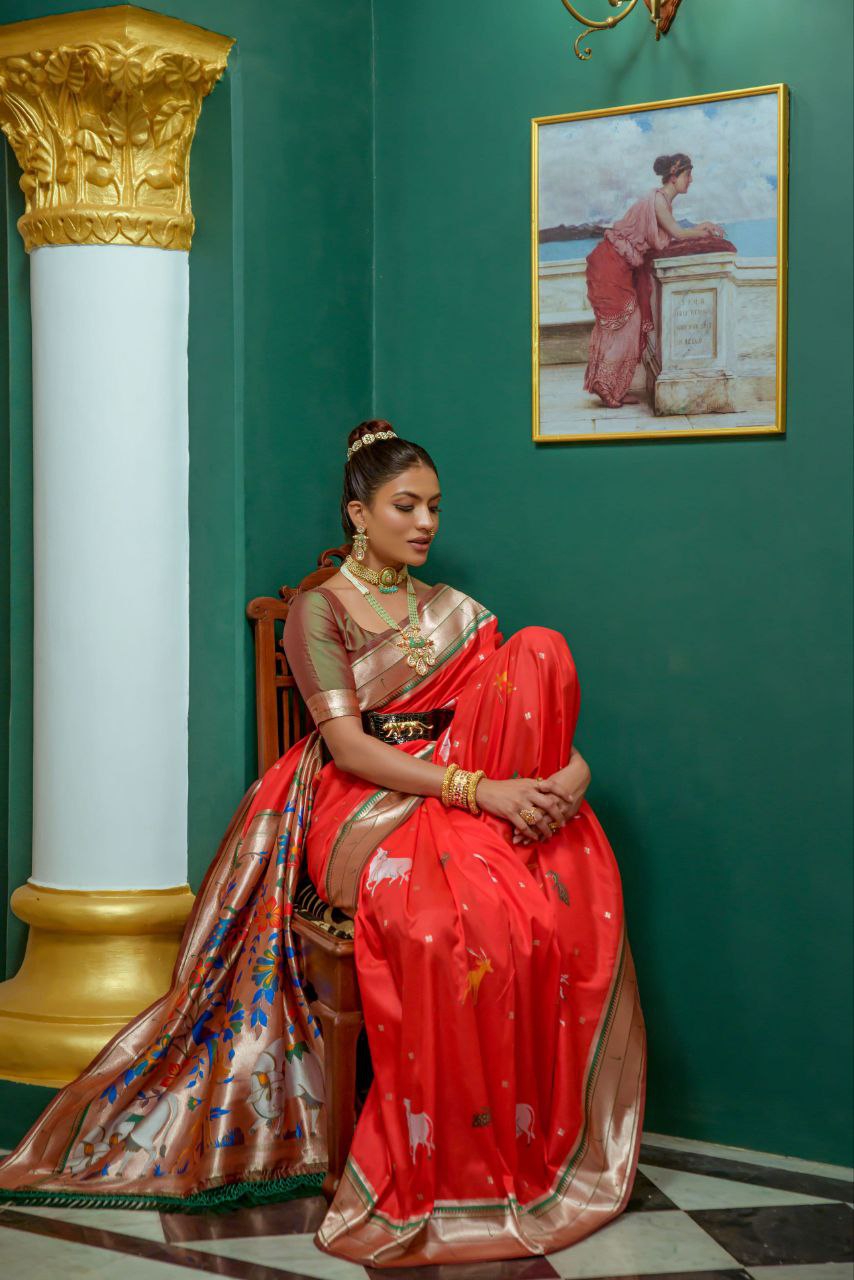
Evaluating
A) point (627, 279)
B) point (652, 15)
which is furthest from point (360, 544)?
point (652, 15)

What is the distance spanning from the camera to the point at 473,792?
3131 millimetres

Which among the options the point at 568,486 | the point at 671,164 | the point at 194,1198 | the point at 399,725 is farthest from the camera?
the point at 568,486

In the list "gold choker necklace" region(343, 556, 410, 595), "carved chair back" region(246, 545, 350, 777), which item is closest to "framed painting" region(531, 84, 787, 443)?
"gold choker necklace" region(343, 556, 410, 595)

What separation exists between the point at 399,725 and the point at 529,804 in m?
0.42

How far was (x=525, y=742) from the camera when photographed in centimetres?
315

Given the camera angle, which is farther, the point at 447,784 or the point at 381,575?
the point at 381,575

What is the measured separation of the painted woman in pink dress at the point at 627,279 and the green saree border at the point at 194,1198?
1.96 meters

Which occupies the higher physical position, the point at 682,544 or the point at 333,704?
the point at 682,544

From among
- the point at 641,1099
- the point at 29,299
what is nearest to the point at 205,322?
the point at 29,299

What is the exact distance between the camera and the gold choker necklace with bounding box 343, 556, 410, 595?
346 centimetres

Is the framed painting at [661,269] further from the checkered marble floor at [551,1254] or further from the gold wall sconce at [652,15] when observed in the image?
the checkered marble floor at [551,1254]

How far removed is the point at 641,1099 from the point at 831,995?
60 cm

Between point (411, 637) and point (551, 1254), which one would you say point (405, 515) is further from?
point (551, 1254)

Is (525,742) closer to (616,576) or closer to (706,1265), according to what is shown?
Answer: (616,576)
